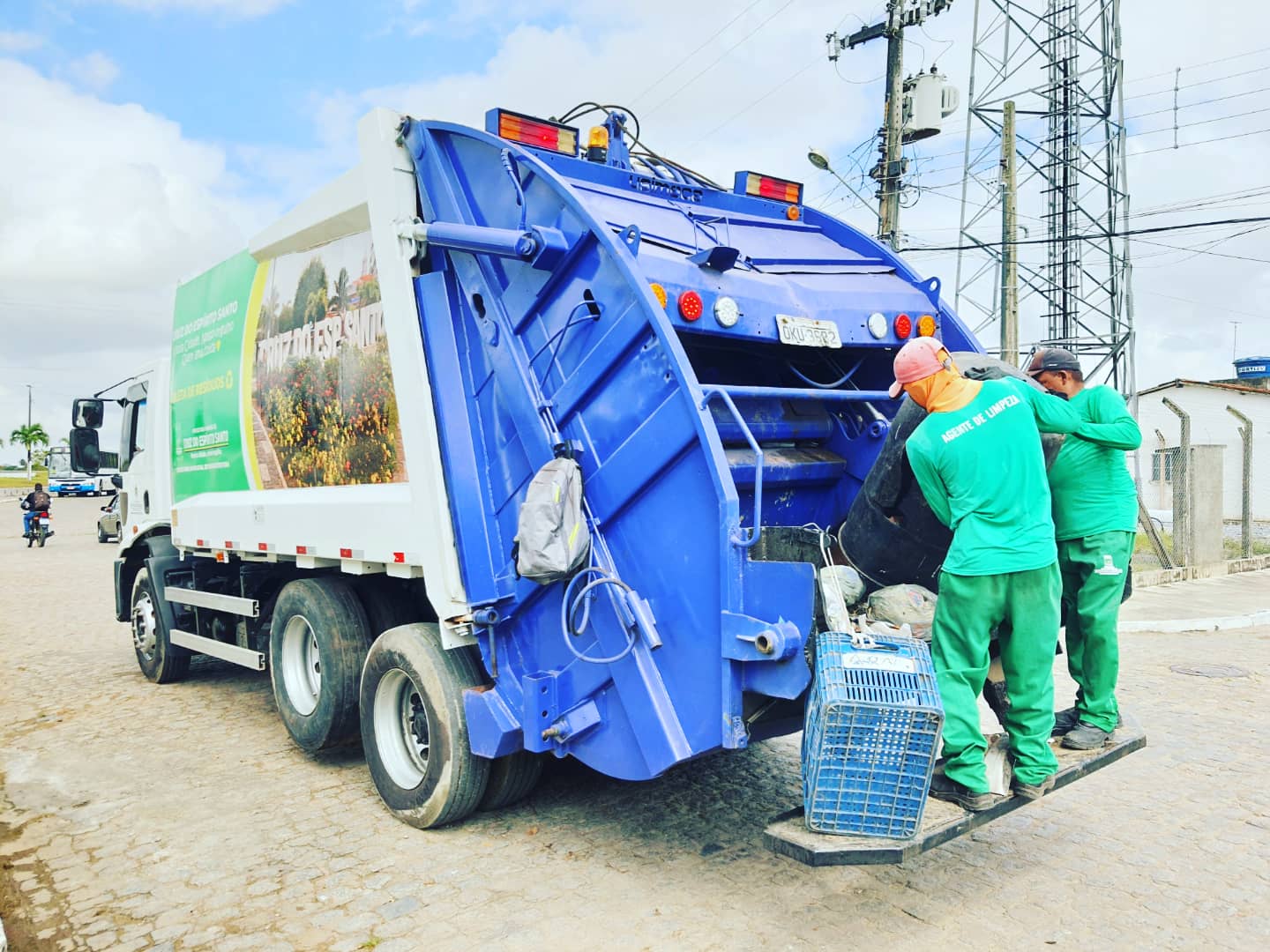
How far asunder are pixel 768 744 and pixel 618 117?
3296 millimetres

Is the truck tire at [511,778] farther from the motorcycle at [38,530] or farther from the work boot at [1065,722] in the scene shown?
the motorcycle at [38,530]

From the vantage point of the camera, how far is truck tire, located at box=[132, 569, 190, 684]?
7207 millimetres

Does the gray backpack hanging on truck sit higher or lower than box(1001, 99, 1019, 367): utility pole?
lower

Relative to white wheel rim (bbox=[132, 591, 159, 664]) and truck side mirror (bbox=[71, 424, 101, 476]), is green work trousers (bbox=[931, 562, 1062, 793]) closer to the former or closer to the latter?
white wheel rim (bbox=[132, 591, 159, 664])

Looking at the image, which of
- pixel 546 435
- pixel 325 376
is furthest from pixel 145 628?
pixel 546 435

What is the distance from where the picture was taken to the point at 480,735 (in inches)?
151

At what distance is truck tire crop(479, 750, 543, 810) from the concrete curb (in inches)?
262

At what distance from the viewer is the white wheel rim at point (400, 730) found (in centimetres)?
432

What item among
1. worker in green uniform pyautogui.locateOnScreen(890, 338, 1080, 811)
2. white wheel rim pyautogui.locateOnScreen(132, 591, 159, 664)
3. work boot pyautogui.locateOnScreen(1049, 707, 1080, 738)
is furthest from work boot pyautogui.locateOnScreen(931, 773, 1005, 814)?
white wheel rim pyautogui.locateOnScreen(132, 591, 159, 664)

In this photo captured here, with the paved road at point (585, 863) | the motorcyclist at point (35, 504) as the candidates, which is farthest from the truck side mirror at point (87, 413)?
the motorcyclist at point (35, 504)

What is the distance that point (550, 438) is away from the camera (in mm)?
3697

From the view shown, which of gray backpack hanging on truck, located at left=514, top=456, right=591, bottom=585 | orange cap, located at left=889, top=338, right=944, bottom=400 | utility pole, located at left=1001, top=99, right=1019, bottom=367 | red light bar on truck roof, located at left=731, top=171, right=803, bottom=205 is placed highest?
utility pole, located at left=1001, top=99, right=1019, bottom=367

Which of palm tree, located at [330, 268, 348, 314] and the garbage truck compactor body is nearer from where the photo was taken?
the garbage truck compactor body

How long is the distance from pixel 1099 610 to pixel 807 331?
1602 millimetres
